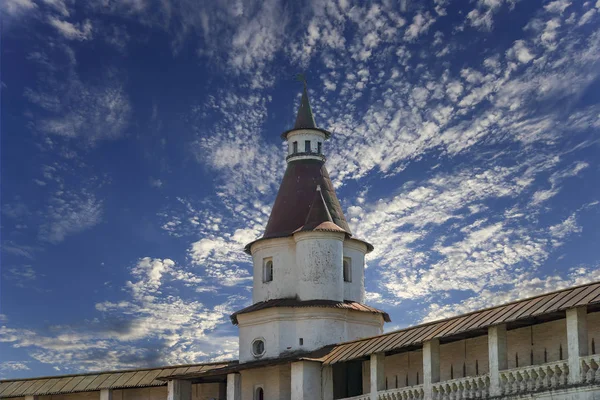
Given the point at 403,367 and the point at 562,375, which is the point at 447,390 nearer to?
the point at 403,367

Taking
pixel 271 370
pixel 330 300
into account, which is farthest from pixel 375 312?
pixel 271 370

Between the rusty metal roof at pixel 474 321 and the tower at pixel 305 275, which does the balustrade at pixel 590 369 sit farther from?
the tower at pixel 305 275

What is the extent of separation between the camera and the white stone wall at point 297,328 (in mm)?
34094

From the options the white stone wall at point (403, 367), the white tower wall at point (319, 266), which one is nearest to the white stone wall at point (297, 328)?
the white tower wall at point (319, 266)

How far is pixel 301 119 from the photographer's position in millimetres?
39000

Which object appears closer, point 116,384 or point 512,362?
point 512,362

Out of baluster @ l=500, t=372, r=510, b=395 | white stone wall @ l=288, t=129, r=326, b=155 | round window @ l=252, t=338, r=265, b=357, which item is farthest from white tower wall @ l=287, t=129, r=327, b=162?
baluster @ l=500, t=372, r=510, b=395

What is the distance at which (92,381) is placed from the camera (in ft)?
127

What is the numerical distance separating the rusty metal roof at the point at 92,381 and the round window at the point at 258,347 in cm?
173

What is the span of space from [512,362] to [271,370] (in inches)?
413

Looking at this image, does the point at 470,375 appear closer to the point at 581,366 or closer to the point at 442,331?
the point at 442,331

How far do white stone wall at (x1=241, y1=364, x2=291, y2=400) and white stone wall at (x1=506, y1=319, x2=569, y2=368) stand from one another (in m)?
9.70

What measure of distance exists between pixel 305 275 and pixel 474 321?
10.4 meters

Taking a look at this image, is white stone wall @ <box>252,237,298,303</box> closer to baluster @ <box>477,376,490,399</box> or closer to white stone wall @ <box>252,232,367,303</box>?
white stone wall @ <box>252,232,367,303</box>
